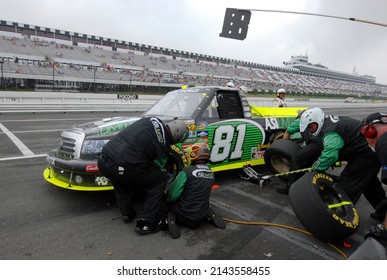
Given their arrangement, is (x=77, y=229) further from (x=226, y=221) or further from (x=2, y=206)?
(x=226, y=221)

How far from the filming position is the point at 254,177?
5.48 metres

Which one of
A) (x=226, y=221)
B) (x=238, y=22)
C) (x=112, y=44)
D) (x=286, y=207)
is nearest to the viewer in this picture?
(x=226, y=221)

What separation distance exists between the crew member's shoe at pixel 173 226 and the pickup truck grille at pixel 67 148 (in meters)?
1.59

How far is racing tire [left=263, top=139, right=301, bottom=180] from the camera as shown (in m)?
5.34

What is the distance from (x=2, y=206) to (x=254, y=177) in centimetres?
400

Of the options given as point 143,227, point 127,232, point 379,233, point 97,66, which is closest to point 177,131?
point 143,227

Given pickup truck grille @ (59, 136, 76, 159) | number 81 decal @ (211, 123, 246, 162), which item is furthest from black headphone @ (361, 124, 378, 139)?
pickup truck grille @ (59, 136, 76, 159)

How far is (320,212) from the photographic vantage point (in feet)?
10.9

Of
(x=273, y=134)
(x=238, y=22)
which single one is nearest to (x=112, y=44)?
(x=238, y=22)

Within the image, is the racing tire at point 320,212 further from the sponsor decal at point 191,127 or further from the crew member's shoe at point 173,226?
the sponsor decal at point 191,127

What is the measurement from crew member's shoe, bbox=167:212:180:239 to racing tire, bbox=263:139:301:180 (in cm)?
262

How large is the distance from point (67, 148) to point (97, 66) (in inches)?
1845

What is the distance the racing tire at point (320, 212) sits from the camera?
10.8 feet

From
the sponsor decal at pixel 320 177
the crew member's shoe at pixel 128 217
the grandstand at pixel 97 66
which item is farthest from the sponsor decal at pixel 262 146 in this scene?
the grandstand at pixel 97 66
